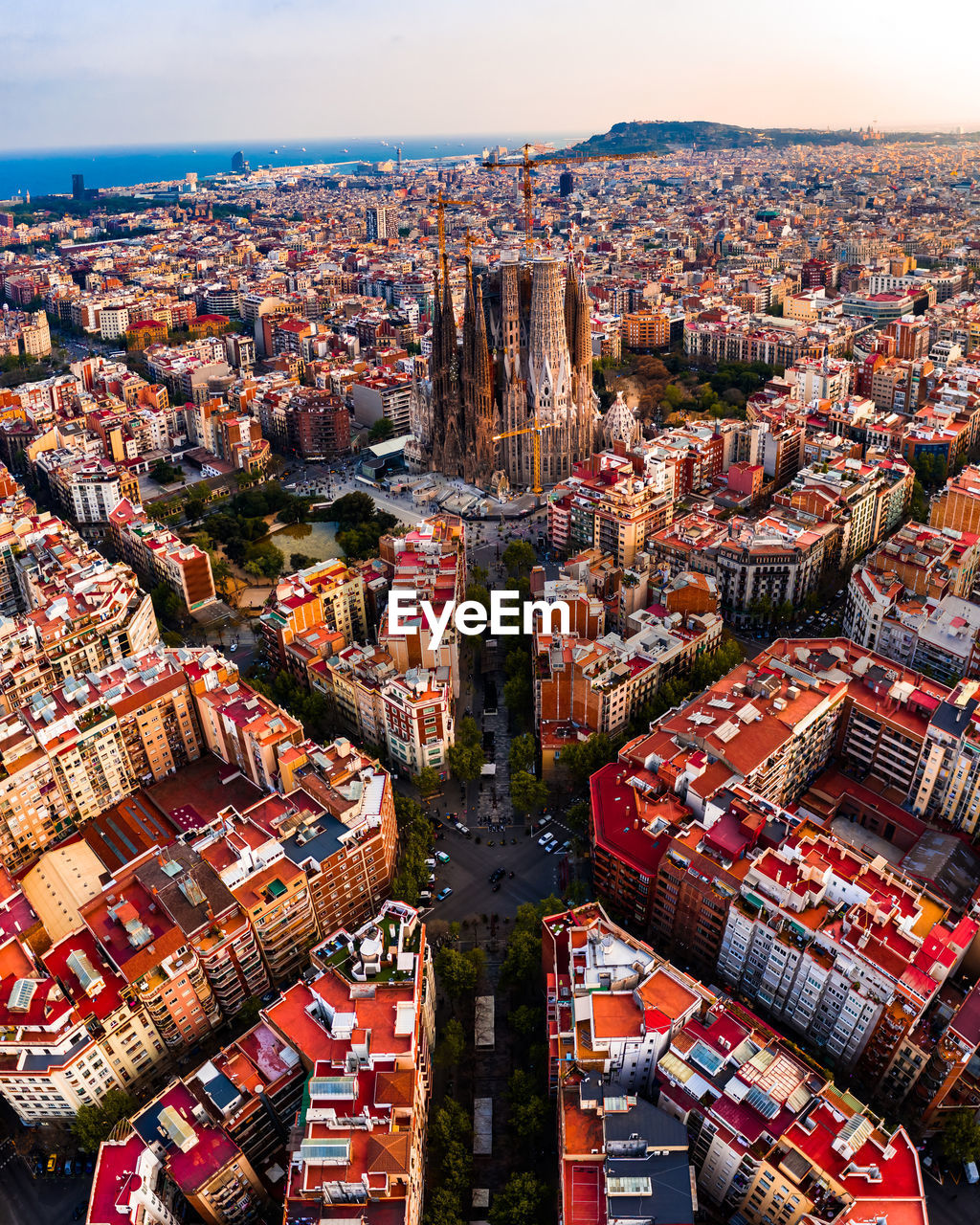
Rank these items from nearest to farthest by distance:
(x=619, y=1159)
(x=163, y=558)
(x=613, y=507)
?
(x=619, y=1159)
(x=163, y=558)
(x=613, y=507)

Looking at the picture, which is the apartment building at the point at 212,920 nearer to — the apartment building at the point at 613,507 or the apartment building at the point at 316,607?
the apartment building at the point at 316,607

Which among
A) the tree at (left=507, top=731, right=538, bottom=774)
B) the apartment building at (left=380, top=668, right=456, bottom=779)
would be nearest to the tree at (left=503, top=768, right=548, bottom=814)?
the tree at (left=507, top=731, right=538, bottom=774)

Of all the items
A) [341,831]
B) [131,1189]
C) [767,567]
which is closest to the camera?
[131,1189]

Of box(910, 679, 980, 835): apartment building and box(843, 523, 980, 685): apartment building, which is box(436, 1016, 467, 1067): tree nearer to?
box(910, 679, 980, 835): apartment building

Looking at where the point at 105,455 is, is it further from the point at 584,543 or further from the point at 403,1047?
the point at 403,1047

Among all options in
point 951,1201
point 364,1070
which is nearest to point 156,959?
point 364,1070

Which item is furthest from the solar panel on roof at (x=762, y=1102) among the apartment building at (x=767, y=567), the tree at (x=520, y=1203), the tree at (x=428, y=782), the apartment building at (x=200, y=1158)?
the apartment building at (x=767, y=567)

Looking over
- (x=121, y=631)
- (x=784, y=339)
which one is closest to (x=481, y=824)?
(x=121, y=631)

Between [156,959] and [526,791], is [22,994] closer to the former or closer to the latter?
[156,959]
